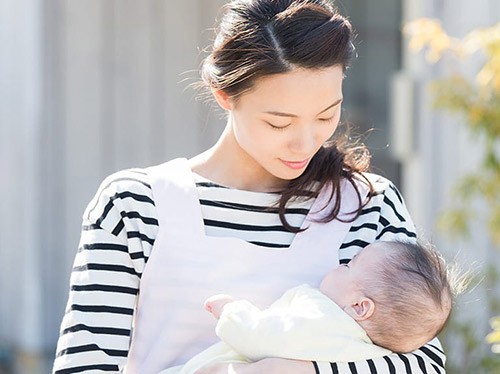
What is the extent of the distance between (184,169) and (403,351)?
0.58 metres

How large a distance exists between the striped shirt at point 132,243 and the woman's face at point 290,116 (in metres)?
0.11

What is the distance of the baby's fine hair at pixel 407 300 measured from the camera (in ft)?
7.70

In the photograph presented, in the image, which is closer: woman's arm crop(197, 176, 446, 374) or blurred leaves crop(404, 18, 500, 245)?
woman's arm crop(197, 176, 446, 374)

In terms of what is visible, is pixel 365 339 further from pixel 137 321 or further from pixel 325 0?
pixel 325 0

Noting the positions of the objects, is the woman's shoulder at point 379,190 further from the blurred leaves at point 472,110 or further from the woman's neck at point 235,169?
the blurred leaves at point 472,110

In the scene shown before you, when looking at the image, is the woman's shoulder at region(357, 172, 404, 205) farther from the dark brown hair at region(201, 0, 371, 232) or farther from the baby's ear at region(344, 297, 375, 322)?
the baby's ear at region(344, 297, 375, 322)

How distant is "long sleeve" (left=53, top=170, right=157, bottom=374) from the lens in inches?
93.4

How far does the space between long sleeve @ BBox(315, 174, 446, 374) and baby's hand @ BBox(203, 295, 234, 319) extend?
0.24m

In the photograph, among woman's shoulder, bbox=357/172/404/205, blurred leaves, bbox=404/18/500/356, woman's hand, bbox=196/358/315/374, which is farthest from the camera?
blurred leaves, bbox=404/18/500/356

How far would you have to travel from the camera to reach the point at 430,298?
2.38 metres

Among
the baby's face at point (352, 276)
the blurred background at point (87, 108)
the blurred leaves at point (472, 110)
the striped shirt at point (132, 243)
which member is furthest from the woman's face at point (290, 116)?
the blurred background at point (87, 108)

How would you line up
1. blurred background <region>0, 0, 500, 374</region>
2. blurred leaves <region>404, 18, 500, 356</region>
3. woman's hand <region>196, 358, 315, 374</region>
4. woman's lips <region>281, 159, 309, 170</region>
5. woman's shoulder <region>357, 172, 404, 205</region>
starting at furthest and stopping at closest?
blurred background <region>0, 0, 500, 374</region>
blurred leaves <region>404, 18, 500, 356</region>
woman's shoulder <region>357, 172, 404, 205</region>
woman's lips <region>281, 159, 309, 170</region>
woman's hand <region>196, 358, 315, 374</region>

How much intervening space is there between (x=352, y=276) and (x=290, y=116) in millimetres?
331

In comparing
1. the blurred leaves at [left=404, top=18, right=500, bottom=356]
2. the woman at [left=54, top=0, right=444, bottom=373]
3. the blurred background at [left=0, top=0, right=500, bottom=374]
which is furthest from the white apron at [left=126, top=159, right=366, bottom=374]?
the blurred background at [left=0, top=0, right=500, bottom=374]
